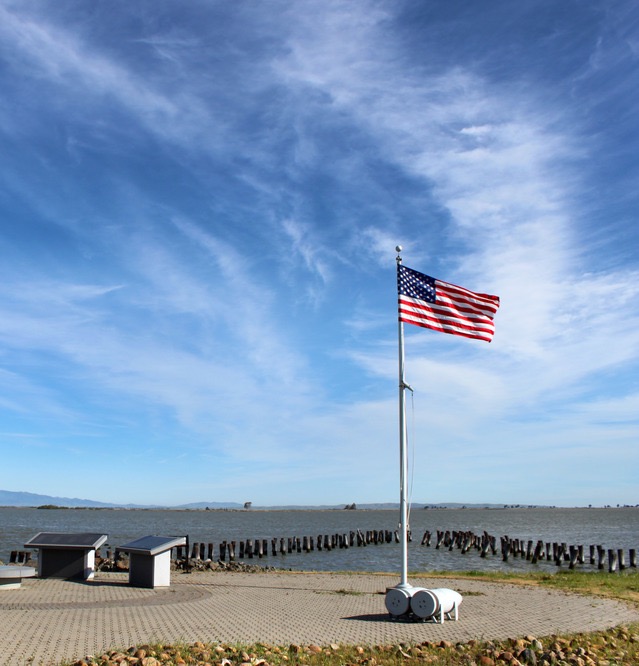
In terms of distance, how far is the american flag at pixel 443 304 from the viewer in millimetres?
15133

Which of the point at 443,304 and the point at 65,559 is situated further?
the point at 65,559

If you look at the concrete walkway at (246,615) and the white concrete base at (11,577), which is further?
the white concrete base at (11,577)

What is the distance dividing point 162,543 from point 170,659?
7.99 m

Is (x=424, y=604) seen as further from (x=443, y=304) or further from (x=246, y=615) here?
(x=443, y=304)

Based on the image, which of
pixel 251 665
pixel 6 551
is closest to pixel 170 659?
pixel 251 665

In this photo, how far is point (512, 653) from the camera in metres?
9.70

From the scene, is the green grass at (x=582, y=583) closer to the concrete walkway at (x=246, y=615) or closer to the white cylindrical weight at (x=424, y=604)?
the concrete walkway at (x=246, y=615)

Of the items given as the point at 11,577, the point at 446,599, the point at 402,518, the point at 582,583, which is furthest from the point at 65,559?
the point at 582,583

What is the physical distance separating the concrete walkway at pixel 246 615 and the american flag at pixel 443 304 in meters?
5.75

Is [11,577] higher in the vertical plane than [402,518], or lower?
lower

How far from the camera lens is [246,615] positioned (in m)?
12.9

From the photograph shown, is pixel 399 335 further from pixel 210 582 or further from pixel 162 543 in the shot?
pixel 210 582

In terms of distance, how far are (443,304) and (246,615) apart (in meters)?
7.45

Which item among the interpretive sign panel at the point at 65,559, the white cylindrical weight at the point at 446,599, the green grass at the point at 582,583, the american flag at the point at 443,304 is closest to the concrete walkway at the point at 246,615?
the white cylindrical weight at the point at 446,599
